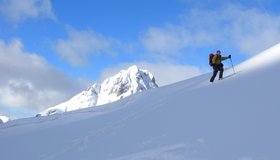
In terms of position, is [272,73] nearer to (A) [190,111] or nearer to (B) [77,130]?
(A) [190,111]

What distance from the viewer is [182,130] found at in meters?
14.0

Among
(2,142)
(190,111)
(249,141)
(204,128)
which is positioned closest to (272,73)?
(190,111)

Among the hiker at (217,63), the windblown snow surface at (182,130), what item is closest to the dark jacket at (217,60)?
the hiker at (217,63)

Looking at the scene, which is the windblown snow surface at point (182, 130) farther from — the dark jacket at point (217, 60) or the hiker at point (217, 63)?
the dark jacket at point (217, 60)

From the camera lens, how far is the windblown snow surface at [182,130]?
1138 cm

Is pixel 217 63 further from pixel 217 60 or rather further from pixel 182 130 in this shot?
pixel 182 130

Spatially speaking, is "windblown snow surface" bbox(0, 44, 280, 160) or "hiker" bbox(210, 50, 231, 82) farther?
"hiker" bbox(210, 50, 231, 82)

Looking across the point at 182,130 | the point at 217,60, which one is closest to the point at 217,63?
the point at 217,60

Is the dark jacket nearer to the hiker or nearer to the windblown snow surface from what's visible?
the hiker

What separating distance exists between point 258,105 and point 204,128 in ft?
6.63

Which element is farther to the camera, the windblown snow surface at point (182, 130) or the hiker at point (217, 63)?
the hiker at point (217, 63)

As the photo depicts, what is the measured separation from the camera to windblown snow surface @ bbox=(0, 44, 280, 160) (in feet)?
37.3

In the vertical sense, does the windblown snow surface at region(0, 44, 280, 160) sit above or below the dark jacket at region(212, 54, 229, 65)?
below

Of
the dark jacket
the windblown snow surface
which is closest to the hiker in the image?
the dark jacket
